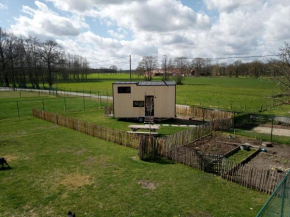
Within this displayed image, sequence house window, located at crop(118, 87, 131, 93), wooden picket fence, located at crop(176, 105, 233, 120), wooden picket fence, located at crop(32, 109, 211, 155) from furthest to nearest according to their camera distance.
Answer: house window, located at crop(118, 87, 131, 93), wooden picket fence, located at crop(176, 105, 233, 120), wooden picket fence, located at crop(32, 109, 211, 155)

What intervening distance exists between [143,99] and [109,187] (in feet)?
47.5

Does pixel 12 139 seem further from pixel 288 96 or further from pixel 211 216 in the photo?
pixel 288 96

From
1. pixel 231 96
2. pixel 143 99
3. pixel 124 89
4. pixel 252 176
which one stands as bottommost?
pixel 252 176

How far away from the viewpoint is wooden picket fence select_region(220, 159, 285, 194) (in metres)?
8.81

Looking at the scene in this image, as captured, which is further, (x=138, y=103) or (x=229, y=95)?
(x=229, y=95)

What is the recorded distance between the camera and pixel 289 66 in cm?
1645

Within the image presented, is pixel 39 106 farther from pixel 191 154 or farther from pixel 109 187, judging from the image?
pixel 191 154

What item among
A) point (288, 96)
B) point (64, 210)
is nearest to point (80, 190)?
point (64, 210)

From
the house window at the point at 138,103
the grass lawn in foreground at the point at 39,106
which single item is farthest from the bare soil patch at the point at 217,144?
the grass lawn in foreground at the point at 39,106

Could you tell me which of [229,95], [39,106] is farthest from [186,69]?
[39,106]

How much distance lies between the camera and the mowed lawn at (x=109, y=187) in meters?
7.94

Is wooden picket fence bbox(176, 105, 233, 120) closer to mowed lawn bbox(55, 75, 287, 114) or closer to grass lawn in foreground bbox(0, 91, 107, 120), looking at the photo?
mowed lawn bbox(55, 75, 287, 114)

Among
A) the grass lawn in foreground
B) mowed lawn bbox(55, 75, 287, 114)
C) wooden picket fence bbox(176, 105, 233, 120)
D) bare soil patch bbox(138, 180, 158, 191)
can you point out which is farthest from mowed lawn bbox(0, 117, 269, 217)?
the grass lawn in foreground

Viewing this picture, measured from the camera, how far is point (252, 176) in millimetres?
9188
